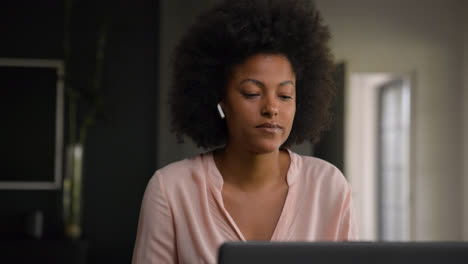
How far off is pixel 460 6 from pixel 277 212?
12.1 feet

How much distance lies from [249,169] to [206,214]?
0.11m

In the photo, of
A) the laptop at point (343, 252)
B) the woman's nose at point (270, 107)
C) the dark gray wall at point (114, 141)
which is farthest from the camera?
the dark gray wall at point (114, 141)

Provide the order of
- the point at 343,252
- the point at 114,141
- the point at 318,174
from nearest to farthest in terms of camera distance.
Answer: the point at 343,252 → the point at 318,174 → the point at 114,141

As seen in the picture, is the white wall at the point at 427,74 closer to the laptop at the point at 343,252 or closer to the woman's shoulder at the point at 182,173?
the woman's shoulder at the point at 182,173

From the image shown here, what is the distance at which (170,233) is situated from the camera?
1.04 meters

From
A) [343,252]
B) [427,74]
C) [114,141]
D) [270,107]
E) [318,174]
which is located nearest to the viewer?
[343,252]

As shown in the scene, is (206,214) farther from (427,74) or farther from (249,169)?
(427,74)

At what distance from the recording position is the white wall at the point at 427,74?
4.12 metres

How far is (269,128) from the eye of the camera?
3.34ft

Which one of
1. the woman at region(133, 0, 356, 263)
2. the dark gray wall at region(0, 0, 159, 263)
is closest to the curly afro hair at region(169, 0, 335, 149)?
the woman at region(133, 0, 356, 263)

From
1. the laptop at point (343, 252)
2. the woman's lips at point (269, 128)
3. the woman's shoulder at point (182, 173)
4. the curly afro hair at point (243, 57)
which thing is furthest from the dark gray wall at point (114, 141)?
the laptop at point (343, 252)

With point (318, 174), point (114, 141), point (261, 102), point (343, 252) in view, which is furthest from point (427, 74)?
point (343, 252)

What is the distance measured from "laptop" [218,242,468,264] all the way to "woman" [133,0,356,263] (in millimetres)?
386

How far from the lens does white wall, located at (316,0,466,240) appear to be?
4125mm
